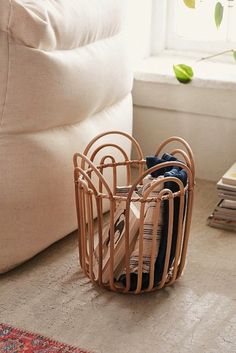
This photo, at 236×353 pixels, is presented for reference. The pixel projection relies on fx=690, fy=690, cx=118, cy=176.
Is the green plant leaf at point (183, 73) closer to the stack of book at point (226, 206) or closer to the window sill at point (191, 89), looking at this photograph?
the window sill at point (191, 89)

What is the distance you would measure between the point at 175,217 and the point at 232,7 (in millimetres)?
1192

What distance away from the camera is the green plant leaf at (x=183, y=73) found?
7.66ft

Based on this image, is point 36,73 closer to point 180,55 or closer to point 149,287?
point 149,287

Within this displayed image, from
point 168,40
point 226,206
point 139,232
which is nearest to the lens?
point 139,232

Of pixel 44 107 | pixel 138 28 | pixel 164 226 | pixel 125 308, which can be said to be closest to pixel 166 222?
pixel 164 226

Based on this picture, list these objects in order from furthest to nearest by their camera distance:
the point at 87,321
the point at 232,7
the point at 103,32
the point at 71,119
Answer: the point at 232,7, the point at 103,32, the point at 71,119, the point at 87,321

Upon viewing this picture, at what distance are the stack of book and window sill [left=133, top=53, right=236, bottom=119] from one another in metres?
0.33

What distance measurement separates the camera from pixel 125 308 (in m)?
1.64

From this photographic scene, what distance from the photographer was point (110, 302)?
1.67m

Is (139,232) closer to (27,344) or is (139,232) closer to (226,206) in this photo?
(27,344)

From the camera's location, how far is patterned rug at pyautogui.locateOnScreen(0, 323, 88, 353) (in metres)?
1.47

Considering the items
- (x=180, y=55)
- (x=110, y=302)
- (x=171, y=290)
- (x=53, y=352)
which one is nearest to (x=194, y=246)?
(x=171, y=290)

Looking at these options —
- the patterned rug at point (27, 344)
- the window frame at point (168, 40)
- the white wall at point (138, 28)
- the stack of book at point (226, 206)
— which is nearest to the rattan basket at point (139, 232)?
the patterned rug at point (27, 344)

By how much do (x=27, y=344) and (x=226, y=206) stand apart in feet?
2.72
